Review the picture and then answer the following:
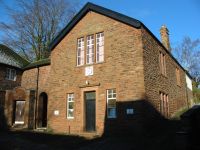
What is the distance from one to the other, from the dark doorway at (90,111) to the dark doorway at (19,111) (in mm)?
7947

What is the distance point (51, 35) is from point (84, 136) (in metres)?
23.1

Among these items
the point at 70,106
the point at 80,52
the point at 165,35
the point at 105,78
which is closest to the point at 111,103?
the point at 105,78

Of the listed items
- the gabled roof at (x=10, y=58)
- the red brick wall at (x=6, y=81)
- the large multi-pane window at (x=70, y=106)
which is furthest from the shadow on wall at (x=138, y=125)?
the gabled roof at (x=10, y=58)

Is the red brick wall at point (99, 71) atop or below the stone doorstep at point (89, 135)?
atop

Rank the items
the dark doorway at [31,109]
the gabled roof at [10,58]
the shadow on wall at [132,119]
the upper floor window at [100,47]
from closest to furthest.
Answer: the shadow on wall at [132,119], the upper floor window at [100,47], the dark doorway at [31,109], the gabled roof at [10,58]

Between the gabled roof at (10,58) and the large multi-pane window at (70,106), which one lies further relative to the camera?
the gabled roof at (10,58)

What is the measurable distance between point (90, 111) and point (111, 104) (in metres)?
1.93

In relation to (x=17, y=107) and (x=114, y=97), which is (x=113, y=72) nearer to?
(x=114, y=97)

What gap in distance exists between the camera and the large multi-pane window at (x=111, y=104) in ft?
55.8

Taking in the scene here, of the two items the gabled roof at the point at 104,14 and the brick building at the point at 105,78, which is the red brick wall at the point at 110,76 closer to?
the brick building at the point at 105,78

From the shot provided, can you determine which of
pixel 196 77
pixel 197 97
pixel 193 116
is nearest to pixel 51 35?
pixel 197 97

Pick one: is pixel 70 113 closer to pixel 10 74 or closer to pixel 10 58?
pixel 10 74

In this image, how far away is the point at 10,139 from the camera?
16.6 m

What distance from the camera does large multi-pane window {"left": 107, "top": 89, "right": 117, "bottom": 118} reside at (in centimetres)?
1700
